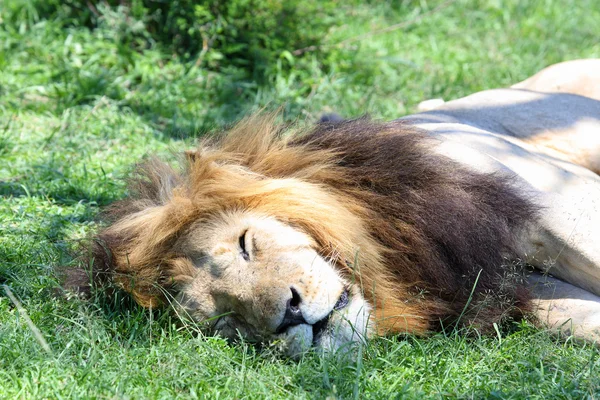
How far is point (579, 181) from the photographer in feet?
12.6

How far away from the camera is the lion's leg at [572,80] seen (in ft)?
17.6

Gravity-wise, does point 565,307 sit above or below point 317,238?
below

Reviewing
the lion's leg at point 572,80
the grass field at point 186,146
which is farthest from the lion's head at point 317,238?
the lion's leg at point 572,80

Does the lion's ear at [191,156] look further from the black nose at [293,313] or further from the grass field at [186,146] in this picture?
the black nose at [293,313]

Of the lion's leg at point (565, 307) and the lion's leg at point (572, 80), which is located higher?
the lion's leg at point (572, 80)

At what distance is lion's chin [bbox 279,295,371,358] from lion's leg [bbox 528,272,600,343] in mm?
801

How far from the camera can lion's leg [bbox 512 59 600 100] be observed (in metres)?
5.37

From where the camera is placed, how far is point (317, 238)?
10.7 feet

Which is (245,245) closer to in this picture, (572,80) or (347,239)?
(347,239)

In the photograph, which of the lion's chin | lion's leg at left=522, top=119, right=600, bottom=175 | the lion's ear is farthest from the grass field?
lion's leg at left=522, top=119, right=600, bottom=175

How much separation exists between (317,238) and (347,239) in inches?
4.5

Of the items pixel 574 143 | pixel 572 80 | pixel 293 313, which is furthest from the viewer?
pixel 572 80

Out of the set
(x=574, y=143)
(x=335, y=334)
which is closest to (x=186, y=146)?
(x=574, y=143)

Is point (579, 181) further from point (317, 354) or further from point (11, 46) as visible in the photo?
point (11, 46)
